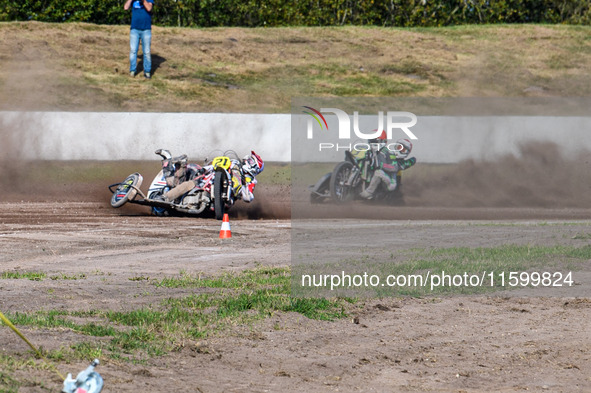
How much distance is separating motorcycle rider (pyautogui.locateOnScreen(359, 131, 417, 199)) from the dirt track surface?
6435 mm

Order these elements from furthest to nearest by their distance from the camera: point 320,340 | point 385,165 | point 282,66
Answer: point 282,66, point 385,165, point 320,340

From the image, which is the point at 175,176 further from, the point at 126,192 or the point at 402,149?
the point at 402,149

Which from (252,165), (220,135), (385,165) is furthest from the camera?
(220,135)

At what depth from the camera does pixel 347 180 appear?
17.9 m

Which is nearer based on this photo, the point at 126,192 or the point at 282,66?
the point at 126,192

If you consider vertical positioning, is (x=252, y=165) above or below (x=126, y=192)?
above

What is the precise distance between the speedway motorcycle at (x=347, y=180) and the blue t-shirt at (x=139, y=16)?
42.0 feet

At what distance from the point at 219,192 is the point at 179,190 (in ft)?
2.51

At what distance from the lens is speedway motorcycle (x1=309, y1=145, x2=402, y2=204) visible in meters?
17.7

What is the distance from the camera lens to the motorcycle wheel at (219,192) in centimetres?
1566

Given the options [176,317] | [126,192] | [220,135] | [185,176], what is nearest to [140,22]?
[220,135]

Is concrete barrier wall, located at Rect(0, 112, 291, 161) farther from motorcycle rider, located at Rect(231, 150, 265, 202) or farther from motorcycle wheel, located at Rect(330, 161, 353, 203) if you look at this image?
motorcycle rider, located at Rect(231, 150, 265, 202)

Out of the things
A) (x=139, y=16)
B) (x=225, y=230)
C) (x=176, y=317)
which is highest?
(x=139, y=16)

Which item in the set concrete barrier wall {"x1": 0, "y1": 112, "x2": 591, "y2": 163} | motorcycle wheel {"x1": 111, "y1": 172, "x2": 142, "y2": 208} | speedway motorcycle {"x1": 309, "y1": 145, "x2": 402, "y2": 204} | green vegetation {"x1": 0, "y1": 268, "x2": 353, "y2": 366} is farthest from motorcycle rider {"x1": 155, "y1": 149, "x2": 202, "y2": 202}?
concrete barrier wall {"x1": 0, "y1": 112, "x2": 591, "y2": 163}
